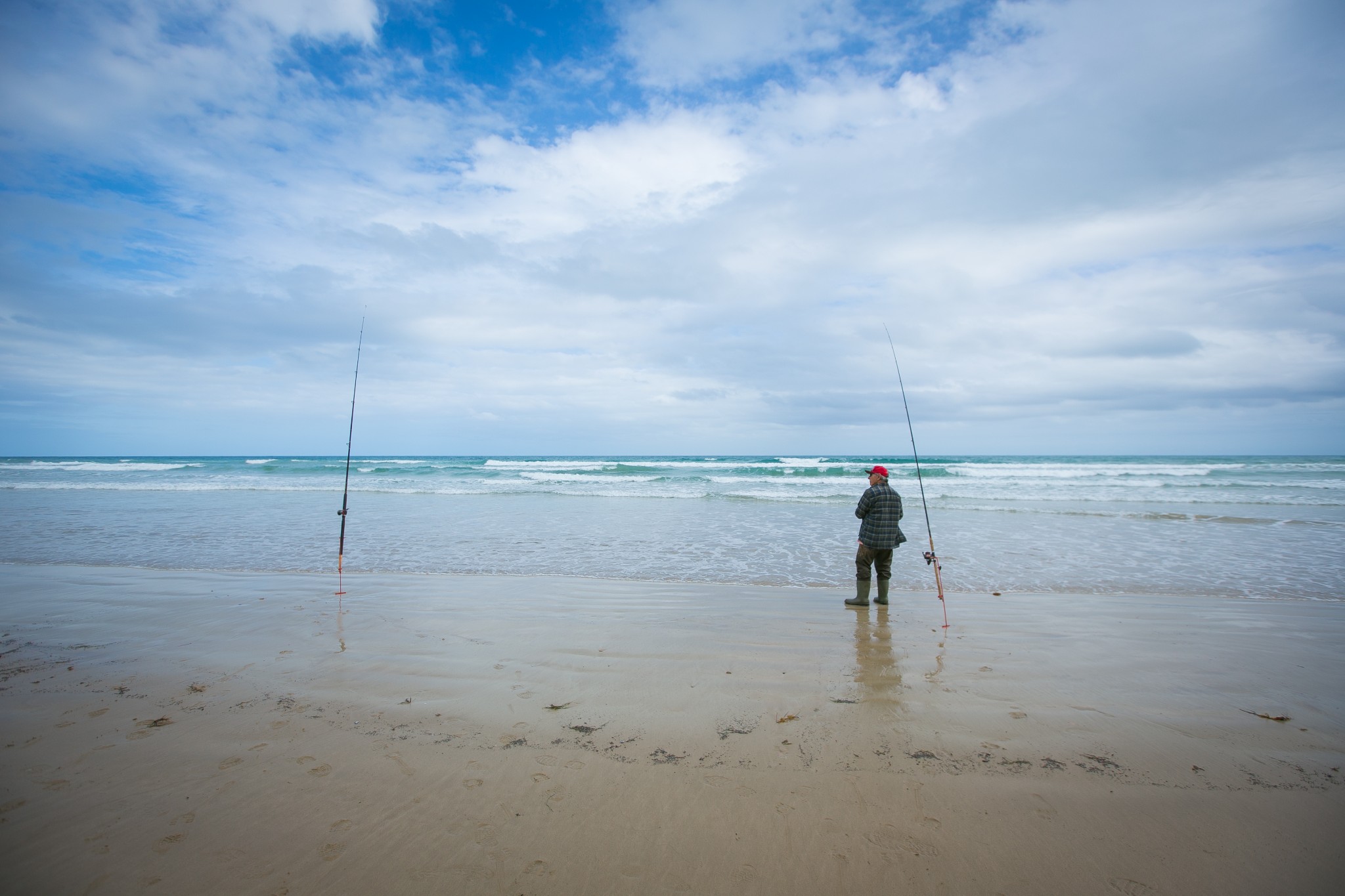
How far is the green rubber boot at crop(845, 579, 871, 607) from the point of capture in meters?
6.90

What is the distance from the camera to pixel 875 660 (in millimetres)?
5020

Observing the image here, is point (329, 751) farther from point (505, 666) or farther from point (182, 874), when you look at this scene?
point (505, 666)

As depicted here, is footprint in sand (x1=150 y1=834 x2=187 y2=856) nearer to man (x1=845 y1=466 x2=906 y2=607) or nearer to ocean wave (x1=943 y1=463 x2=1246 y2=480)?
man (x1=845 y1=466 x2=906 y2=607)

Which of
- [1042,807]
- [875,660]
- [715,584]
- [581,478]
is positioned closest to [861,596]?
[875,660]

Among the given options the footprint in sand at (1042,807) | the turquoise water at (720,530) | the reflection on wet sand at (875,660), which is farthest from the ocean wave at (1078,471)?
the footprint in sand at (1042,807)

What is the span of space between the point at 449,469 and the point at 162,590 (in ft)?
115

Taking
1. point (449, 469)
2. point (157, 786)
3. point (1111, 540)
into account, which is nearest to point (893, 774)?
point (157, 786)

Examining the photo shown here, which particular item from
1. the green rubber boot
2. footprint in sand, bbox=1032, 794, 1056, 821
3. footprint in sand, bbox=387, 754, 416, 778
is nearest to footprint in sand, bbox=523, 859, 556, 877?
footprint in sand, bbox=387, 754, 416, 778

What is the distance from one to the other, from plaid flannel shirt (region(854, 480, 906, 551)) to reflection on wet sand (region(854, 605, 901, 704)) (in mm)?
848

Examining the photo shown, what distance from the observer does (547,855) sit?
8.33 ft

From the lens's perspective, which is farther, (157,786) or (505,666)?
(505,666)

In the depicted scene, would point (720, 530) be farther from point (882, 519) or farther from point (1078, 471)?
point (1078, 471)

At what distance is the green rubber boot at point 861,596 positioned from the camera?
690 cm

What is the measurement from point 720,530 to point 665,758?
32.7 feet
